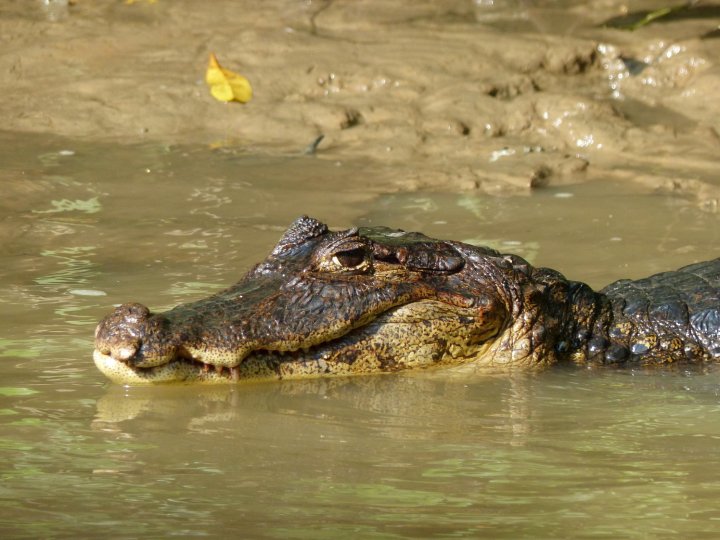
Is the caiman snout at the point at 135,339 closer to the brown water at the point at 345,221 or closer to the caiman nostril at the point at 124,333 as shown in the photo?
the caiman nostril at the point at 124,333

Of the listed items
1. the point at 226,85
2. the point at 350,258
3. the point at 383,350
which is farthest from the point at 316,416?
the point at 226,85

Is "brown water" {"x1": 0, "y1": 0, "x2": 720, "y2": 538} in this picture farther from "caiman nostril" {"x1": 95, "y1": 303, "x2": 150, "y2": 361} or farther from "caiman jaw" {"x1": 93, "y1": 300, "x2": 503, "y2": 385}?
"caiman nostril" {"x1": 95, "y1": 303, "x2": 150, "y2": 361}

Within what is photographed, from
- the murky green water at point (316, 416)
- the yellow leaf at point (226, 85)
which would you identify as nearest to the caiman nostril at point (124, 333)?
the murky green water at point (316, 416)

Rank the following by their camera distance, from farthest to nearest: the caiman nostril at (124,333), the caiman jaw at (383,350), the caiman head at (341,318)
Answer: the caiman jaw at (383,350) < the caiman head at (341,318) < the caiman nostril at (124,333)

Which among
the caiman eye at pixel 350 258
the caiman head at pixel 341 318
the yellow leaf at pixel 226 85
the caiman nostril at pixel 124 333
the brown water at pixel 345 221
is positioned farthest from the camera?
the yellow leaf at pixel 226 85

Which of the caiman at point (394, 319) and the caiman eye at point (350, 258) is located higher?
the caiman eye at point (350, 258)

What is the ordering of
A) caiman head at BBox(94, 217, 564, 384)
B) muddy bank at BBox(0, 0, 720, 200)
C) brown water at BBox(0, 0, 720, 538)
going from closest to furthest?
brown water at BBox(0, 0, 720, 538), caiman head at BBox(94, 217, 564, 384), muddy bank at BBox(0, 0, 720, 200)

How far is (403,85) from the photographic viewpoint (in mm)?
10484

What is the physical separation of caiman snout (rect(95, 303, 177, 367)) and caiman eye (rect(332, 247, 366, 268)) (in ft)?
2.85

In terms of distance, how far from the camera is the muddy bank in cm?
945

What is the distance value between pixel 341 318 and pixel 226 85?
531 centimetres

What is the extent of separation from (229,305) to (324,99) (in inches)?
214

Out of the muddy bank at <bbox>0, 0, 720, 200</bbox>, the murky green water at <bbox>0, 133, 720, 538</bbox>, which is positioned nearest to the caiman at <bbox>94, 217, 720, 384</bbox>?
the murky green water at <bbox>0, 133, 720, 538</bbox>

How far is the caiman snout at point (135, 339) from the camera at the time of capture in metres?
4.81
